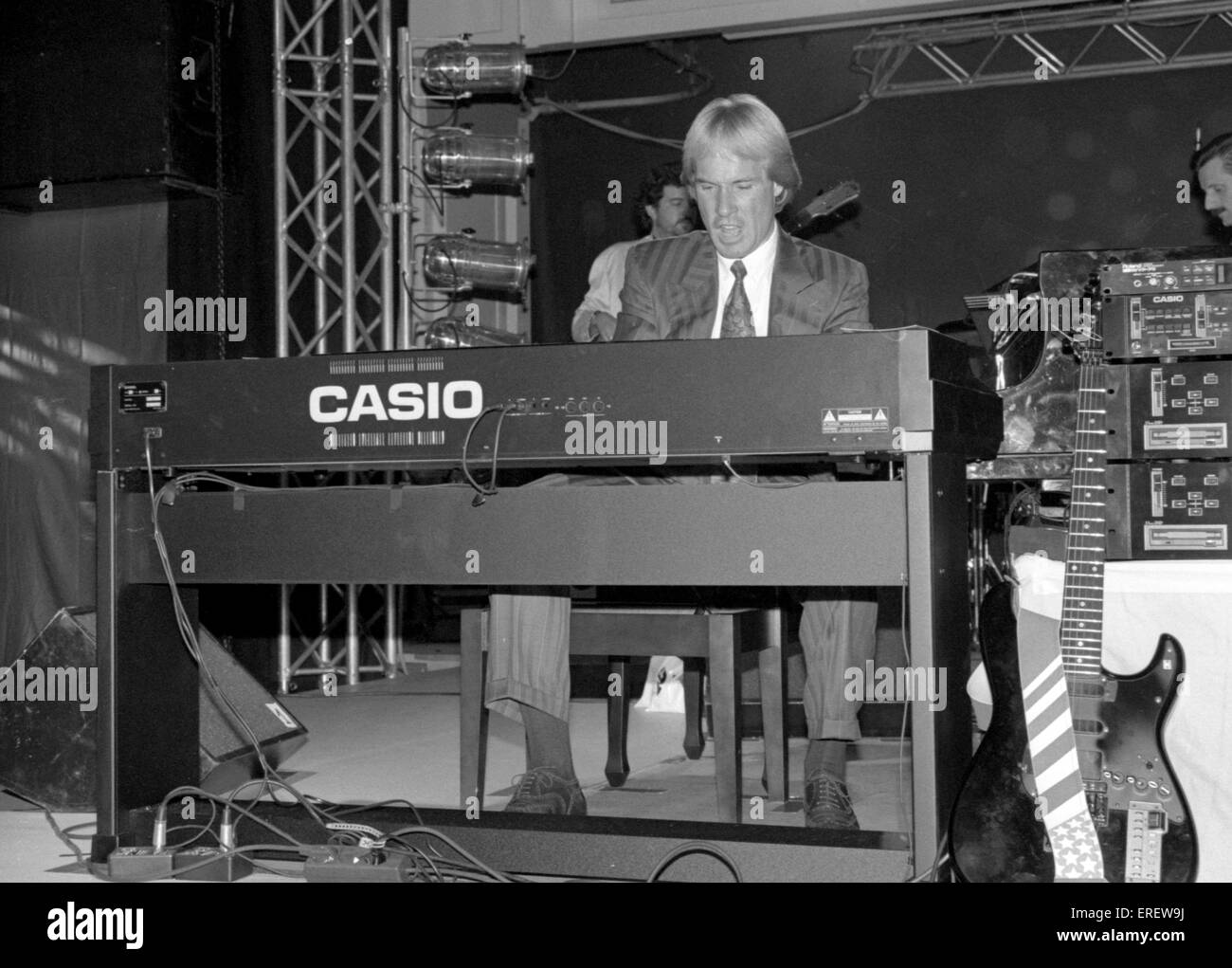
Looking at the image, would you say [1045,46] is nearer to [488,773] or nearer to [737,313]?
[737,313]

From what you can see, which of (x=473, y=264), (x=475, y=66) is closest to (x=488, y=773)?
(x=473, y=264)

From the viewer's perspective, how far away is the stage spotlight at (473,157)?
5738mm

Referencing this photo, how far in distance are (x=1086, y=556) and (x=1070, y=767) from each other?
0.37m

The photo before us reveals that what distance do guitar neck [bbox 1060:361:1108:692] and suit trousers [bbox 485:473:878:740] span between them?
0.36 metres

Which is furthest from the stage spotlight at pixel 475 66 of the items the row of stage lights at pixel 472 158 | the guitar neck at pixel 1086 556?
the guitar neck at pixel 1086 556

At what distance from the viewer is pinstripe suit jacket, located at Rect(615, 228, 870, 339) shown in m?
2.48

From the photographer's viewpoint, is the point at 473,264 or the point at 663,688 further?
the point at 473,264

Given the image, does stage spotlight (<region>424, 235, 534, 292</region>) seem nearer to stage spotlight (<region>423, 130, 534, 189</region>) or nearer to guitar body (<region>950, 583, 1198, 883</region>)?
stage spotlight (<region>423, 130, 534, 189</region>)

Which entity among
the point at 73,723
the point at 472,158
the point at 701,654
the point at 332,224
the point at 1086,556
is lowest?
the point at 73,723

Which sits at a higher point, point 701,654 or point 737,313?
point 737,313

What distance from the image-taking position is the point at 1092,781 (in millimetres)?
1908

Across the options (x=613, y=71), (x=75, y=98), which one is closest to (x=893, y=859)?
(x=75, y=98)
